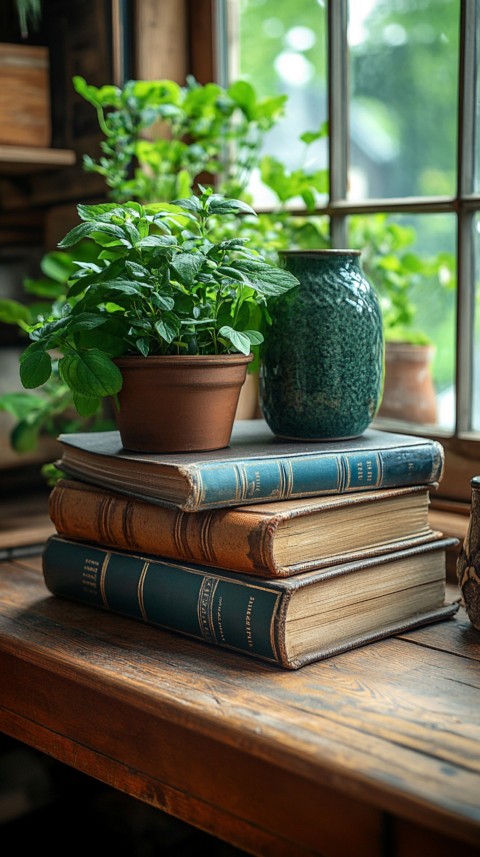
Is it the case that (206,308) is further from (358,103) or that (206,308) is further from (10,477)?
(10,477)

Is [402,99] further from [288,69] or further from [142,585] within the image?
[142,585]

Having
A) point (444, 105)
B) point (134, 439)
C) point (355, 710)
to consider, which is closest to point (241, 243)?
point (134, 439)

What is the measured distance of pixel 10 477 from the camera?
1867 millimetres

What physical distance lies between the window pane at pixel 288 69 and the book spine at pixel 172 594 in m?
0.72

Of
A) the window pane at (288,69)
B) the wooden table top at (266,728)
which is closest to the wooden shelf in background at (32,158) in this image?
the window pane at (288,69)

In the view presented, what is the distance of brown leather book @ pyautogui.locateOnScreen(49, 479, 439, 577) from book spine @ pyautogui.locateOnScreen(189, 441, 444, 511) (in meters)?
0.01

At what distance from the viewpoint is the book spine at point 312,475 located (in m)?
1.00

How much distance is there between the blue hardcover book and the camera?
39.8 inches

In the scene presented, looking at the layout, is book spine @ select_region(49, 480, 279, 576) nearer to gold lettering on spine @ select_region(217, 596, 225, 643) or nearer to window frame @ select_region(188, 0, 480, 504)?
gold lettering on spine @ select_region(217, 596, 225, 643)

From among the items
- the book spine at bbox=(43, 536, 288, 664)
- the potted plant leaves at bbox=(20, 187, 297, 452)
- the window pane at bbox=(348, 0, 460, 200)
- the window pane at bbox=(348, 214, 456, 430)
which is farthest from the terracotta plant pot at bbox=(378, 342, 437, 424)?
the book spine at bbox=(43, 536, 288, 664)

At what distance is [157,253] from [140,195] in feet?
1.75

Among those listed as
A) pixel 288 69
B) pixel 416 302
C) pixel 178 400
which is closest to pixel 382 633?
pixel 178 400

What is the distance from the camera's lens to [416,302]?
5.29 ft

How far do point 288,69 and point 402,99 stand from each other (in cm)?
22
